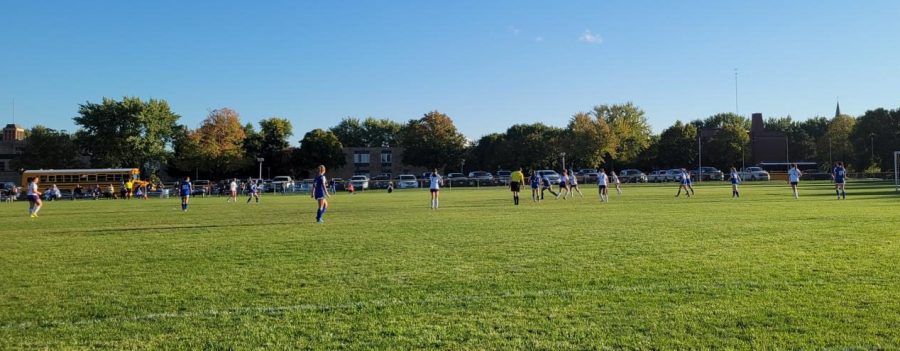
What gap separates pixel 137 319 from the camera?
244 inches

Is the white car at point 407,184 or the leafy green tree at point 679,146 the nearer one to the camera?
the white car at point 407,184

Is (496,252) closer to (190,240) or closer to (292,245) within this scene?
(292,245)

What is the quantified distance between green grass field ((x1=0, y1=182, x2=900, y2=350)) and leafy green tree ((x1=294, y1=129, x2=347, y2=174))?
238 feet

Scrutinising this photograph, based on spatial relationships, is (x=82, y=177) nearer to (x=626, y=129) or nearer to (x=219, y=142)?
(x=219, y=142)

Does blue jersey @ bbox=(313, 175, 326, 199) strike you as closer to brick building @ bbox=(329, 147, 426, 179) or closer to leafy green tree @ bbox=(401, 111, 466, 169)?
leafy green tree @ bbox=(401, 111, 466, 169)

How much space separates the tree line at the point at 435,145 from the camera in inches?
2645

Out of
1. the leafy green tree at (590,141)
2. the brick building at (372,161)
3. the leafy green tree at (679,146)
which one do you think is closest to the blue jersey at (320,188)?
the leafy green tree at (590,141)

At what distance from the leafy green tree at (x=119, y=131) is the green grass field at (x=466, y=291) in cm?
5917

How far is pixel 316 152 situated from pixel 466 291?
263 ft

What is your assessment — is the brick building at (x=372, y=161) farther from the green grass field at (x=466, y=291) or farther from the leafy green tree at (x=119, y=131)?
the green grass field at (x=466, y=291)

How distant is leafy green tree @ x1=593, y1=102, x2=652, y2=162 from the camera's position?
269 feet

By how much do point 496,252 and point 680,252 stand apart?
2992 millimetres

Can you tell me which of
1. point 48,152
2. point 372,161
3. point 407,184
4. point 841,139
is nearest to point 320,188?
point 407,184

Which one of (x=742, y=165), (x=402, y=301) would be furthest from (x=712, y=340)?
(x=742, y=165)
